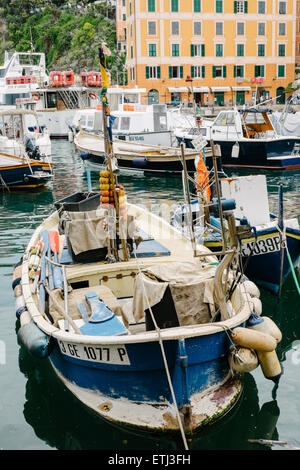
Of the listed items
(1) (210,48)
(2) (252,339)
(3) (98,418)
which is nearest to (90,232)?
(3) (98,418)

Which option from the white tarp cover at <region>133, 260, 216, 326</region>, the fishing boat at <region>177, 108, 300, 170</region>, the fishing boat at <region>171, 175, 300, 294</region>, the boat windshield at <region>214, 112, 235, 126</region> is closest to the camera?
the white tarp cover at <region>133, 260, 216, 326</region>

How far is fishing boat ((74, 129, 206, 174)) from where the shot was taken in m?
23.6

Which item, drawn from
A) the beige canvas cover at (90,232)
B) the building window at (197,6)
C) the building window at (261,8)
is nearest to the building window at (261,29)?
the building window at (261,8)

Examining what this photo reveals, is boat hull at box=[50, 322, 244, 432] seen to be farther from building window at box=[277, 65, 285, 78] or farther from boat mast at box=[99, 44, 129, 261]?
building window at box=[277, 65, 285, 78]

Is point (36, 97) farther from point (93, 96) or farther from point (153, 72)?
point (153, 72)

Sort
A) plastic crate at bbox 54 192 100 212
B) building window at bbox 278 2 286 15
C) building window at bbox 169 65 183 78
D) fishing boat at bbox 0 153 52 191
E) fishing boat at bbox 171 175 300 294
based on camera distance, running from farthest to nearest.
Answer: building window at bbox 278 2 286 15, building window at bbox 169 65 183 78, fishing boat at bbox 0 153 52 191, plastic crate at bbox 54 192 100 212, fishing boat at bbox 171 175 300 294

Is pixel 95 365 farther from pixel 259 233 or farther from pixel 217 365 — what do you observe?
pixel 259 233

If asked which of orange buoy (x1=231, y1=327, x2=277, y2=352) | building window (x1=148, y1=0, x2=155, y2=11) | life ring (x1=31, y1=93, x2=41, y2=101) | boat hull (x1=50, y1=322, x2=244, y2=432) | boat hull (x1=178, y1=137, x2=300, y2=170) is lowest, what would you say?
boat hull (x1=50, y1=322, x2=244, y2=432)

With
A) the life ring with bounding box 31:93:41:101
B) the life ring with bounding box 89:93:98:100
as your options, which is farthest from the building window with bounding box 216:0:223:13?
the life ring with bounding box 31:93:41:101

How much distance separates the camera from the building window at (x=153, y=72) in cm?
5134

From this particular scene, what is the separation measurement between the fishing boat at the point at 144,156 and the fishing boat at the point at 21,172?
9.41 feet

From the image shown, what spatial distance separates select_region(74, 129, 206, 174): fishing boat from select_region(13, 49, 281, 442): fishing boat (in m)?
15.3

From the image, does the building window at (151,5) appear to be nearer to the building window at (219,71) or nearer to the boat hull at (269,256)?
the building window at (219,71)

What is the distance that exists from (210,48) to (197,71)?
2.56 metres
